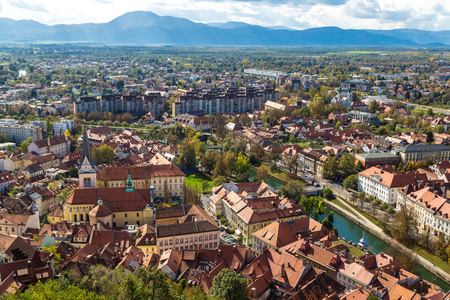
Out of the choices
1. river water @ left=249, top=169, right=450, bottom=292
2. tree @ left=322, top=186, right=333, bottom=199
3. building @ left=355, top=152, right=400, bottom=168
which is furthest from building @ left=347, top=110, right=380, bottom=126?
river water @ left=249, top=169, right=450, bottom=292

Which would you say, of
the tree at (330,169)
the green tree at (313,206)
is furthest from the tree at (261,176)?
the green tree at (313,206)

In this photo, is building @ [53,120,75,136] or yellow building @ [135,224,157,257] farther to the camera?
building @ [53,120,75,136]

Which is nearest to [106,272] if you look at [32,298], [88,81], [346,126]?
[32,298]

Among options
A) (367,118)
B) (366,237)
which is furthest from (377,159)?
(367,118)

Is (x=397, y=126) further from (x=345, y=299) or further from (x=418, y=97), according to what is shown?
(x=345, y=299)

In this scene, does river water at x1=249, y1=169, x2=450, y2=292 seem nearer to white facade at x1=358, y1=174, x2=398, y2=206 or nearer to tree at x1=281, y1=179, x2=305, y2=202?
tree at x1=281, y1=179, x2=305, y2=202

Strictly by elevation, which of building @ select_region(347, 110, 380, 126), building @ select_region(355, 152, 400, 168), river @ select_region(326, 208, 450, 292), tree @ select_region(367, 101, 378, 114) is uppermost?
tree @ select_region(367, 101, 378, 114)

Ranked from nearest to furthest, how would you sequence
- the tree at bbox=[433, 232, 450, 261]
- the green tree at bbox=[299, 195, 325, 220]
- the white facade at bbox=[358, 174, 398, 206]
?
1. the tree at bbox=[433, 232, 450, 261]
2. the green tree at bbox=[299, 195, 325, 220]
3. the white facade at bbox=[358, 174, 398, 206]

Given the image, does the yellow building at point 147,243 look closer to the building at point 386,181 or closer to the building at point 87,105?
the building at point 386,181
